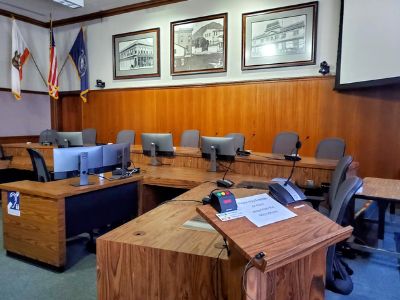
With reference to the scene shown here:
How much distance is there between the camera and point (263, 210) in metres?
1.14

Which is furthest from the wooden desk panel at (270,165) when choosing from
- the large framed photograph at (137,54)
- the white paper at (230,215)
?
the large framed photograph at (137,54)

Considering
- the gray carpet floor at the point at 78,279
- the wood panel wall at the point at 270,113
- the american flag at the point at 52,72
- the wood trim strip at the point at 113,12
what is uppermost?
the wood trim strip at the point at 113,12

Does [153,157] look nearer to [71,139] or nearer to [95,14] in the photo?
[71,139]

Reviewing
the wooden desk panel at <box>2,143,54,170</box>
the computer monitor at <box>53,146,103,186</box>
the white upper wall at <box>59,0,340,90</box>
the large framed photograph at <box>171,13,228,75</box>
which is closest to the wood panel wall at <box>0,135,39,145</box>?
the white upper wall at <box>59,0,340,90</box>

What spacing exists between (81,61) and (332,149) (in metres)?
5.90

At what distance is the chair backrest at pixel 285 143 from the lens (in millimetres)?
4516

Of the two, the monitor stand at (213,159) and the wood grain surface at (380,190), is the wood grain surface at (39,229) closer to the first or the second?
the monitor stand at (213,159)

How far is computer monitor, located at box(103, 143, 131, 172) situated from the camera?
309 cm

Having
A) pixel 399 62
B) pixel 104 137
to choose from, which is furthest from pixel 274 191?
pixel 104 137

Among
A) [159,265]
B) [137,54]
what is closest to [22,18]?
[137,54]

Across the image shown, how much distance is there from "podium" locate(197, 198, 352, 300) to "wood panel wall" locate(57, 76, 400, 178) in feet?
13.5

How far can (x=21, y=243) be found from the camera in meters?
2.67

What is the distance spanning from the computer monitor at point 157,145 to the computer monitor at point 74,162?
3.28 ft

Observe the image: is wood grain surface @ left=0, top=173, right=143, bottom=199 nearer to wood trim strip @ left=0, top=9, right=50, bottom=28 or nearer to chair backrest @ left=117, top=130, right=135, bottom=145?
chair backrest @ left=117, top=130, right=135, bottom=145
